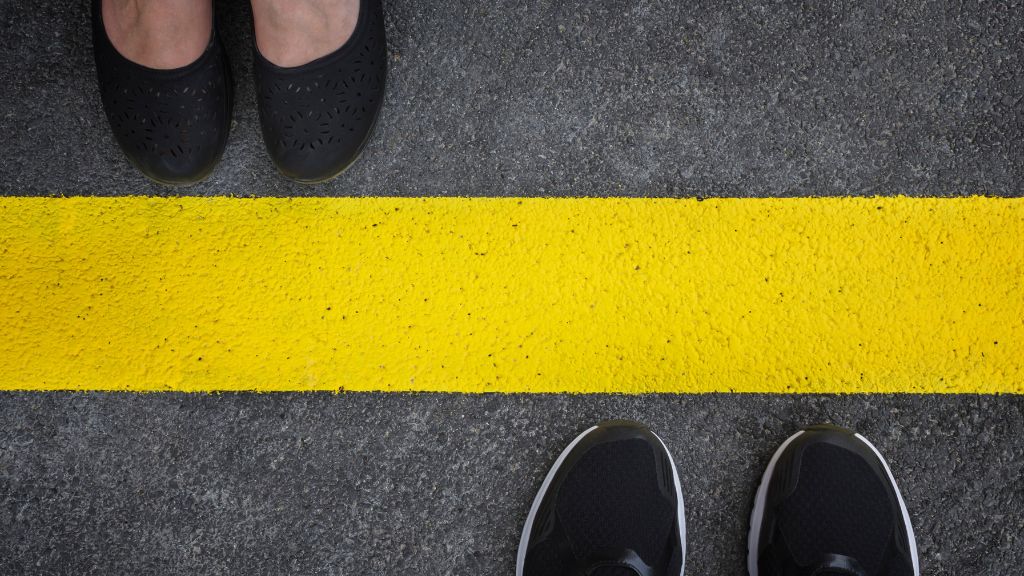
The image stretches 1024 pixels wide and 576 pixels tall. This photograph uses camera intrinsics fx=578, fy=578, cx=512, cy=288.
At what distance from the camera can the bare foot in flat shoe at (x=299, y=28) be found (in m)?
1.26

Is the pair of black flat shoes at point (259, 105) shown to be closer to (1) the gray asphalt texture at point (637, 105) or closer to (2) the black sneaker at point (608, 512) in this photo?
(1) the gray asphalt texture at point (637, 105)

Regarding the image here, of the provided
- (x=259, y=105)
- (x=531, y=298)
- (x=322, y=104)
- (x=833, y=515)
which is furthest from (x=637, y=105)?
(x=833, y=515)

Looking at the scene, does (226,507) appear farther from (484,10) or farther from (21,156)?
(484,10)

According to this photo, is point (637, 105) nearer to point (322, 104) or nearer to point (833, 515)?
point (322, 104)

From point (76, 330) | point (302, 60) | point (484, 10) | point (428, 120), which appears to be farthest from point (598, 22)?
point (76, 330)

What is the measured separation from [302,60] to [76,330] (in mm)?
846

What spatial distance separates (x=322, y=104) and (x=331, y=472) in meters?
0.87

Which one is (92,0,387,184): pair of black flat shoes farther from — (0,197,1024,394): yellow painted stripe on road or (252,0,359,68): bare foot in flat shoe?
(0,197,1024,394): yellow painted stripe on road

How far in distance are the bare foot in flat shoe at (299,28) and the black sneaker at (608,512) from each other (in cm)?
109

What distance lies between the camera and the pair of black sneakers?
1.37 metres

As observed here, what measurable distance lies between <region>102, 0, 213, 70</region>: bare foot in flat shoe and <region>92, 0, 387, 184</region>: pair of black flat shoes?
20mm

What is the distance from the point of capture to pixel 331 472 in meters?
1.40

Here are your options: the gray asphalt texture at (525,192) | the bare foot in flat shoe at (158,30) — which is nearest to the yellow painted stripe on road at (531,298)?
the gray asphalt texture at (525,192)

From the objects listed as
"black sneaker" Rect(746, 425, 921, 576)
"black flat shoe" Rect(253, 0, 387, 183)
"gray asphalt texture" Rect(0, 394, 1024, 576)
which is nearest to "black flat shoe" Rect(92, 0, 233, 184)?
"black flat shoe" Rect(253, 0, 387, 183)
